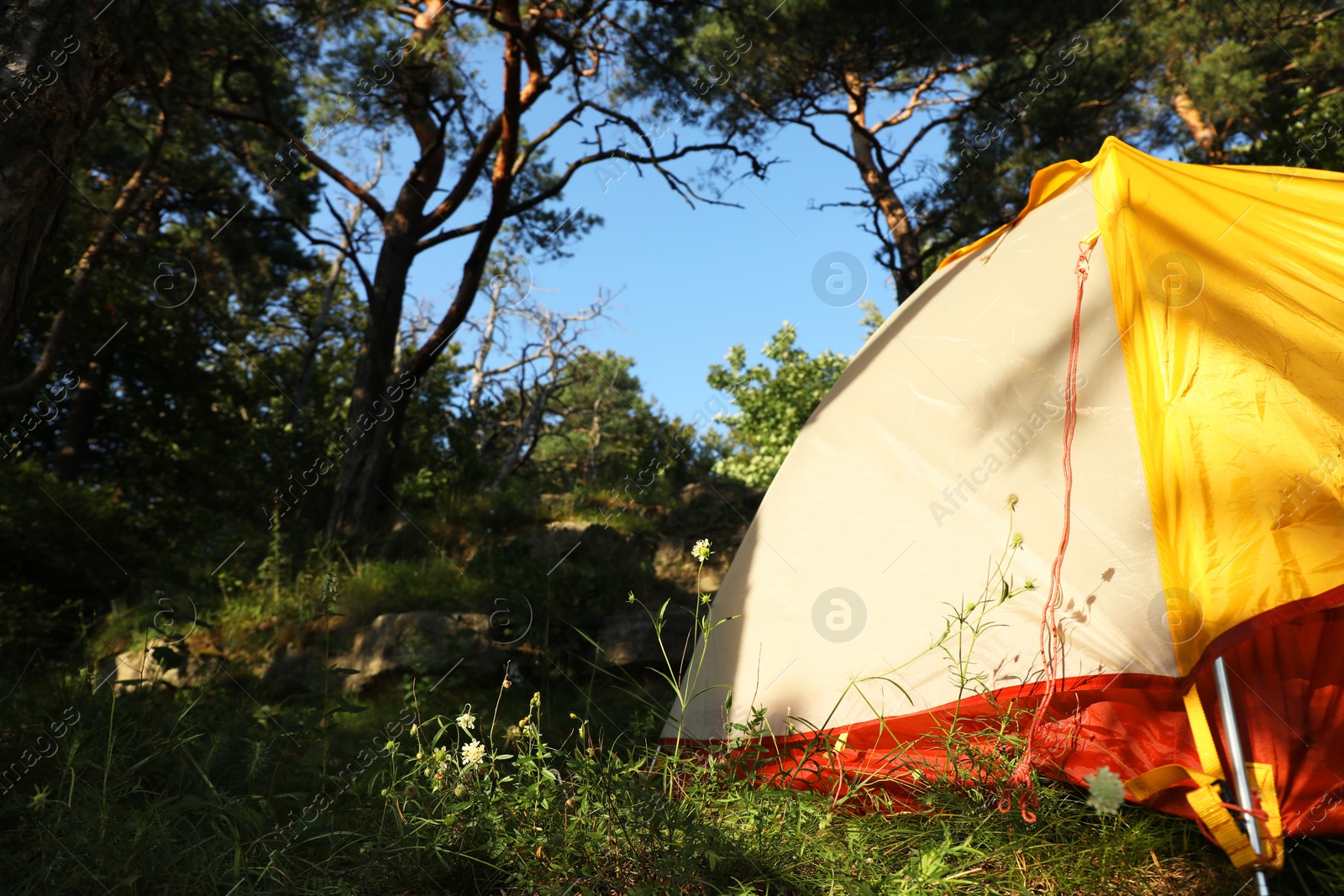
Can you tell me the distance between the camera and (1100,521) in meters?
2.20

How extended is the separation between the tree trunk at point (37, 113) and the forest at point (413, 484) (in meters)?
0.01

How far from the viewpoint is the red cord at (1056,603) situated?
2043mm

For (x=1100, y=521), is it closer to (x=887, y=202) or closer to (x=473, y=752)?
(x=473, y=752)

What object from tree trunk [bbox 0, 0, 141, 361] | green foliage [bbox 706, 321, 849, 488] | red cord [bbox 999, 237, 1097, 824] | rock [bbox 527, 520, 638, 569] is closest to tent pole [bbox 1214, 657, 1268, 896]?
red cord [bbox 999, 237, 1097, 824]

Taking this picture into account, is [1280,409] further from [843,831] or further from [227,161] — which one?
[227,161]

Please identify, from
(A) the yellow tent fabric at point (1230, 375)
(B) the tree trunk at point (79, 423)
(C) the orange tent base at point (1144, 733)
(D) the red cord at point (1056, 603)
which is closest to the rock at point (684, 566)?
(C) the orange tent base at point (1144, 733)

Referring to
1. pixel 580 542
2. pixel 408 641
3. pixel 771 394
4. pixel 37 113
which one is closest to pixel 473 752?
pixel 37 113

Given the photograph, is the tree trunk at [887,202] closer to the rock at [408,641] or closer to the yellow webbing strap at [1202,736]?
the rock at [408,641]

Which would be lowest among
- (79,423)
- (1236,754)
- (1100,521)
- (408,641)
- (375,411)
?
(408,641)

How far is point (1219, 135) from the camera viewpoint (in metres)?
9.47

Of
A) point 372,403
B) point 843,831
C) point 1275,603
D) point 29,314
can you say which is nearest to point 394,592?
point 372,403

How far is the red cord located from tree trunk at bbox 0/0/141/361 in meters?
3.16

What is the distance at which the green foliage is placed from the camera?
15.0 m

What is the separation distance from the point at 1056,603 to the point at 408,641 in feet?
11.4
